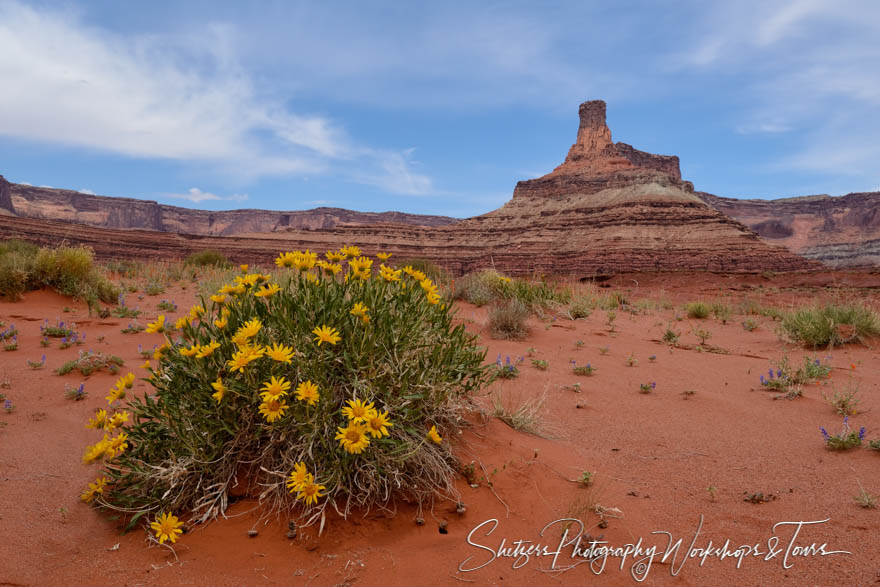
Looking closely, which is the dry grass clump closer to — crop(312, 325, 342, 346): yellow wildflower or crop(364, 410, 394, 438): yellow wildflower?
crop(312, 325, 342, 346): yellow wildflower

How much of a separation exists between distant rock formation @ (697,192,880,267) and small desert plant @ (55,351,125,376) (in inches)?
3780

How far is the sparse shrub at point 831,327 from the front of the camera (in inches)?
265

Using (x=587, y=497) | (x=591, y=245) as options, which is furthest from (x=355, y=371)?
(x=591, y=245)

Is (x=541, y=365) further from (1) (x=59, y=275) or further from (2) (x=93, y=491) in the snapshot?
(1) (x=59, y=275)

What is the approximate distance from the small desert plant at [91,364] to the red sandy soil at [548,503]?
9cm

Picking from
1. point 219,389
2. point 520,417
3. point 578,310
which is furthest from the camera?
point 578,310

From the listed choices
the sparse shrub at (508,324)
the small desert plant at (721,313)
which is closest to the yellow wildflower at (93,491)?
the sparse shrub at (508,324)

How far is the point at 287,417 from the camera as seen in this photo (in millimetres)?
2227

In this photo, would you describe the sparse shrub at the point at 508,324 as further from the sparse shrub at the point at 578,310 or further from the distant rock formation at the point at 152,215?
the distant rock formation at the point at 152,215

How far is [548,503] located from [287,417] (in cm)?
141

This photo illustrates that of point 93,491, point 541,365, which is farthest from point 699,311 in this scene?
point 93,491

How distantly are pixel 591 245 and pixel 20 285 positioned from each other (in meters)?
48.3

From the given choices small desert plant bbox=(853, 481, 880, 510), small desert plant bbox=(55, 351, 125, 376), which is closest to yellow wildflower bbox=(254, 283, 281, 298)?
small desert plant bbox=(55, 351, 125, 376)

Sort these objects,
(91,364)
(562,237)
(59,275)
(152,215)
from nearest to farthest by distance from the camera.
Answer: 1. (91,364)
2. (59,275)
3. (562,237)
4. (152,215)
